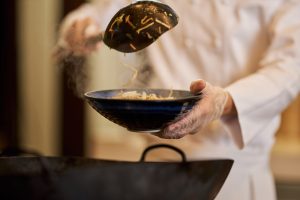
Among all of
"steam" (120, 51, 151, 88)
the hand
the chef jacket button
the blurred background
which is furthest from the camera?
the blurred background

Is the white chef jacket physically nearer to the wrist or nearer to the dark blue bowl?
the wrist

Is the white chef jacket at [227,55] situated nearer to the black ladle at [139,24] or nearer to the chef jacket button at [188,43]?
the chef jacket button at [188,43]

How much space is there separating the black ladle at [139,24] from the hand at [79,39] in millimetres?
287

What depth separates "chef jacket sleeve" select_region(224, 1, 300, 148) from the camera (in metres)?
1.03

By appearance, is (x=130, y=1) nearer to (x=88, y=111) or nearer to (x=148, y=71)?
(x=148, y=71)

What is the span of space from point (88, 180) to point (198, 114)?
208mm

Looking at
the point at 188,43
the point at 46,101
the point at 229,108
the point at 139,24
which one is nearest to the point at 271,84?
the point at 229,108

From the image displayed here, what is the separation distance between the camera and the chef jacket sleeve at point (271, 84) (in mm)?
1031

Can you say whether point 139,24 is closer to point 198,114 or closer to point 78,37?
point 198,114

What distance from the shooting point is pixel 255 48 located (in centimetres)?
123

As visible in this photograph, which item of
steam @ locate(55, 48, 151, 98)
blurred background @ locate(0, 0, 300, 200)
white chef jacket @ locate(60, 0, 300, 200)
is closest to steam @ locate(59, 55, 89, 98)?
steam @ locate(55, 48, 151, 98)

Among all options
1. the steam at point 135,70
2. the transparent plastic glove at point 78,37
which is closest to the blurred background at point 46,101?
the transparent plastic glove at point 78,37

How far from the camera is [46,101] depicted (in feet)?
9.64

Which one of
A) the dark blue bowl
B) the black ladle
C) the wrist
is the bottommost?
the wrist
